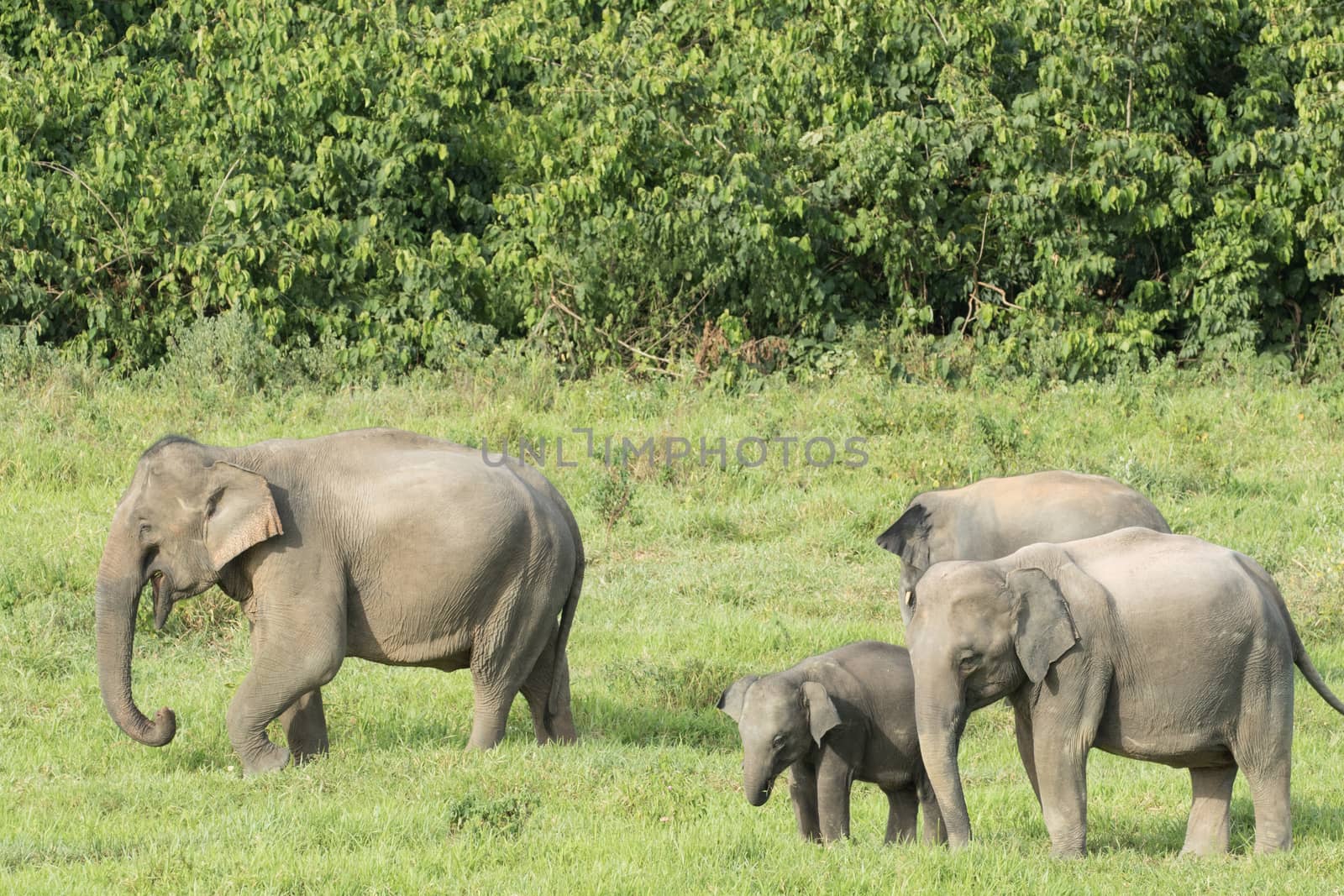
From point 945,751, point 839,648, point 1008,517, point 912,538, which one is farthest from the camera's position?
point 912,538

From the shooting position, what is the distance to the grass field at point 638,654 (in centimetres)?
568

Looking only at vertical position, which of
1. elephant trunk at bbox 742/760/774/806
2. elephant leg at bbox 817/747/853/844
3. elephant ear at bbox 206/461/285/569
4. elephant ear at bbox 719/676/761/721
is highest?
elephant ear at bbox 206/461/285/569

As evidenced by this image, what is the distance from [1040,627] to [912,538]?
3.07 meters

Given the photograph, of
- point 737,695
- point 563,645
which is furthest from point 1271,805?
point 563,645

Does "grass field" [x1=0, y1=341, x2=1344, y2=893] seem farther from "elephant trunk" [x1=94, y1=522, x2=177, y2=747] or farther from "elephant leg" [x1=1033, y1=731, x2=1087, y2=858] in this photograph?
"elephant trunk" [x1=94, y1=522, x2=177, y2=747]

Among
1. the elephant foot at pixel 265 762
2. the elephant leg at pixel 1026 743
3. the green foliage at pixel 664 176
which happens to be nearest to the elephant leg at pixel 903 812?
the elephant leg at pixel 1026 743

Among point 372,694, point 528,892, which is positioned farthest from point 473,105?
point 528,892

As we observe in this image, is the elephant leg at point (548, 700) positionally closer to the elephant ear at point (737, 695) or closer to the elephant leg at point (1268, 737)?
the elephant ear at point (737, 695)

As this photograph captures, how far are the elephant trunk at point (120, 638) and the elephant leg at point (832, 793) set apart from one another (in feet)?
9.02

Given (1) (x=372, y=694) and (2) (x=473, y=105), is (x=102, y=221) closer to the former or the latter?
(2) (x=473, y=105)

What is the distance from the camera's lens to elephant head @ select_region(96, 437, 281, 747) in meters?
6.95

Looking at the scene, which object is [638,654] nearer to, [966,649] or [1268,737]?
[966,649]

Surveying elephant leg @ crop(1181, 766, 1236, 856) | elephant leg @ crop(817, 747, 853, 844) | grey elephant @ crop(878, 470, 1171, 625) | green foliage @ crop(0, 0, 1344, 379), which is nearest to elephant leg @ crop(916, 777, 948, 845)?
elephant leg @ crop(817, 747, 853, 844)

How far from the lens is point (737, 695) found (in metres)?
6.04
